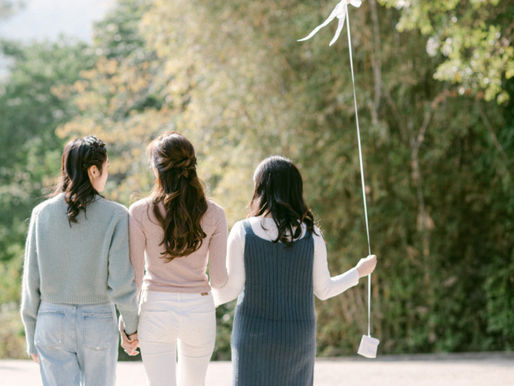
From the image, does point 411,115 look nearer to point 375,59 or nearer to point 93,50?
point 375,59

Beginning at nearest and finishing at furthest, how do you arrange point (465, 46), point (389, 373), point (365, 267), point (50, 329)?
1. point (50, 329)
2. point (365, 267)
3. point (389, 373)
4. point (465, 46)

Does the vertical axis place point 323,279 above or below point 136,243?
below

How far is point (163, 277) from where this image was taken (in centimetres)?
237

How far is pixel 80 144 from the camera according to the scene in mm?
2357

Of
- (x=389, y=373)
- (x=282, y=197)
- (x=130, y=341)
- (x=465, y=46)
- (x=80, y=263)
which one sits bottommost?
(x=389, y=373)

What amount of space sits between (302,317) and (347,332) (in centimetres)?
493

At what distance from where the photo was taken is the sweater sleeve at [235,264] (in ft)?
7.72

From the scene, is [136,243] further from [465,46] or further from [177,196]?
[465,46]

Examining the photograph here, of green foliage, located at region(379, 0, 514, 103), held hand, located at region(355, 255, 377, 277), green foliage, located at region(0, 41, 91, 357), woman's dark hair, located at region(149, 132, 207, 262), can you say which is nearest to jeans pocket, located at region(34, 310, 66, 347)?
woman's dark hair, located at region(149, 132, 207, 262)

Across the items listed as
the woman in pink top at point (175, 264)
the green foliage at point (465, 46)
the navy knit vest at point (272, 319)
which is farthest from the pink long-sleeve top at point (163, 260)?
the green foliage at point (465, 46)

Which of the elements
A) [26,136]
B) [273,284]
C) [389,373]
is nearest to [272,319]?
[273,284]

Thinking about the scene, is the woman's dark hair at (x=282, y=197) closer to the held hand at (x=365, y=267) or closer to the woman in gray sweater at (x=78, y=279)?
the held hand at (x=365, y=267)

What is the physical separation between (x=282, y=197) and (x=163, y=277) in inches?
20.4

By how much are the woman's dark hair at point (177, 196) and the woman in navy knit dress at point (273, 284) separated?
153 mm
